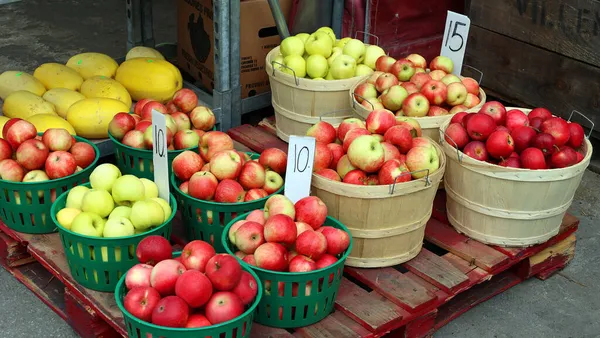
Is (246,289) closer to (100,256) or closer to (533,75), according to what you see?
(100,256)

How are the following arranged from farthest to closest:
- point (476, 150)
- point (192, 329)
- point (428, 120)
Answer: point (428, 120)
point (476, 150)
point (192, 329)

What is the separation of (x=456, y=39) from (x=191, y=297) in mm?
2357

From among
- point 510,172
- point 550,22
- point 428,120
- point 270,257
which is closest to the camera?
point 270,257

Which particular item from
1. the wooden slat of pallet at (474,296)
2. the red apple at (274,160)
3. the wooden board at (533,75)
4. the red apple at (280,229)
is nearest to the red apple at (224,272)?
the red apple at (280,229)

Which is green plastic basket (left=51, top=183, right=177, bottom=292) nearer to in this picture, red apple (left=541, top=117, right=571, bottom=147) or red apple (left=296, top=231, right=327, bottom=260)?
red apple (left=296, top=231, right=327, bottom=260)

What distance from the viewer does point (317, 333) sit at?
3025 millimetres

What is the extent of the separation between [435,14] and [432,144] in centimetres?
228

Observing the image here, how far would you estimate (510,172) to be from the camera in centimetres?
342

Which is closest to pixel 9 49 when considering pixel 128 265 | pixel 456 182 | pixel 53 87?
pixel 53 87

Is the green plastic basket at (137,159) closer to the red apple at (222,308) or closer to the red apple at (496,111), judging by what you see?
the red apple at (222,308)

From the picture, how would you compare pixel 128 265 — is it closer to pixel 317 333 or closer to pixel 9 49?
pixel 317 333

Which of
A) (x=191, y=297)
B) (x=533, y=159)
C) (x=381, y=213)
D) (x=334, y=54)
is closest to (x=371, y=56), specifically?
(x=334, y=54)

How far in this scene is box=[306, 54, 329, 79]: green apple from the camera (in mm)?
4258

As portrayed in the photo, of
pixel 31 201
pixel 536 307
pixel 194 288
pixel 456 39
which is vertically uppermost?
pixel 456 39
